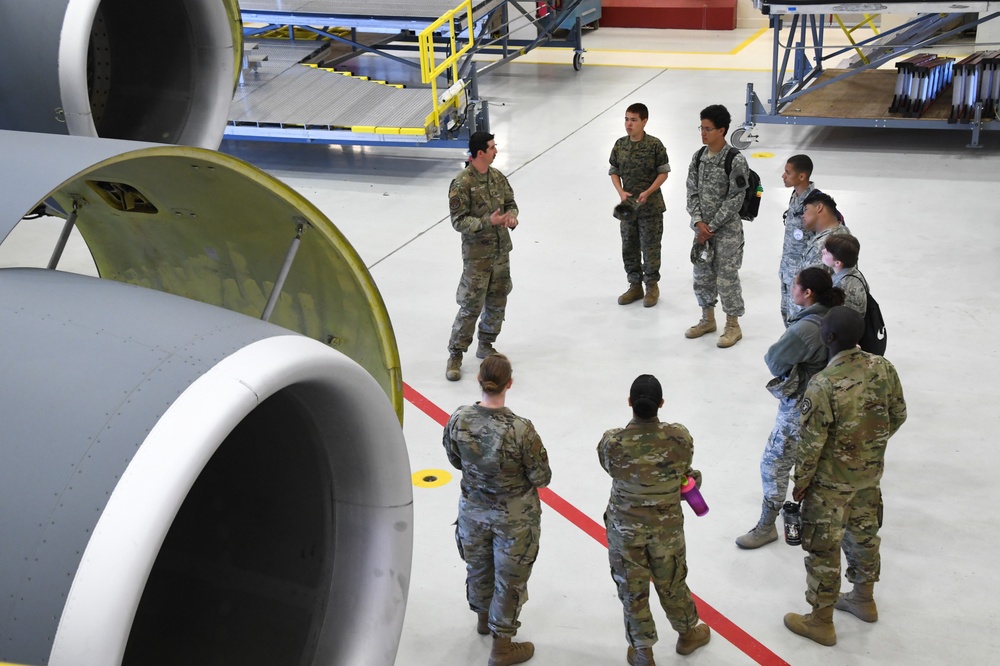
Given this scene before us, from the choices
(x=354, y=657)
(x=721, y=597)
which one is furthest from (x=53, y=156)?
(x=721, y=597)

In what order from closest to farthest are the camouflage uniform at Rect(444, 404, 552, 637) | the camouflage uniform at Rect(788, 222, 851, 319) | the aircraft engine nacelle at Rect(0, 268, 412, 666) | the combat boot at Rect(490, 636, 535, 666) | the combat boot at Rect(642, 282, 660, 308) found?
the aircraft engine nacelle at Rect(0, 268, 412, 666) → the camouflage uniform at Rect(444, 404, 552, 637) → the combat boot at Rect(490, 636, 535, 666) → the camouflage uniform at Rect(788, 222, 851, 319) → the combat boot at Rect(642, 282, 660, 308)

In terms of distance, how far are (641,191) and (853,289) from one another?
133 inches

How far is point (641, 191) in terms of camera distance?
9.30 m

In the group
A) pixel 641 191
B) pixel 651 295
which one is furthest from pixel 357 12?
pixel 651 295

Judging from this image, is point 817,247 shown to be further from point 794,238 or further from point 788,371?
point 788,371

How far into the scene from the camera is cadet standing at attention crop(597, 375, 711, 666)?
485cm

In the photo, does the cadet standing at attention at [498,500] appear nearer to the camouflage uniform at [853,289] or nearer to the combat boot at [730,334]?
the camouflage uniform at [853,289]

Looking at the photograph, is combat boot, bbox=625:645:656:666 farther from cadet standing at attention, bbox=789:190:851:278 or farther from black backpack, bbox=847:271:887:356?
cadet standing at attention, bbox=789:190:851:278

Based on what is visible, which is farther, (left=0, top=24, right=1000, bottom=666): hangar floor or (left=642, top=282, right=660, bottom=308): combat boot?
(left=642, top=282, right=660, bottom=308): combat boot

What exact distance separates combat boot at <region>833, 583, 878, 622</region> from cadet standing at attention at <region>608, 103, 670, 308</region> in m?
4.21

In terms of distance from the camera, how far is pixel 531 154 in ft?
47.4

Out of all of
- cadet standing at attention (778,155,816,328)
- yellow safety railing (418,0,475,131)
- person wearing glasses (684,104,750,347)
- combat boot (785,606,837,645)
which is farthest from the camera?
yellow safety railing (418,0,475,131)

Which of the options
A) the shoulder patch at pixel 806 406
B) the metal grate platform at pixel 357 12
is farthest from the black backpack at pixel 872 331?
the metal grate platform at pixel 357 12

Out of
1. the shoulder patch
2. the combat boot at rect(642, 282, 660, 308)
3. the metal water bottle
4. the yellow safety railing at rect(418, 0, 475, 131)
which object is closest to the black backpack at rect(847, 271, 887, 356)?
the shoulder patch
